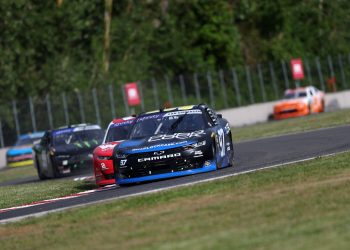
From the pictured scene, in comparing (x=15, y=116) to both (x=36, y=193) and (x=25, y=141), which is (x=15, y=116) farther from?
(x=36, y=193)

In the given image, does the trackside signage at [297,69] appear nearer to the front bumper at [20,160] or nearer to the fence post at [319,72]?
the fence post at [319,72]

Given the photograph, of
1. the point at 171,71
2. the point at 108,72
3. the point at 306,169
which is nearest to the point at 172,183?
the point at 306,169

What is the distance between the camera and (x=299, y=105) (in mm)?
54312

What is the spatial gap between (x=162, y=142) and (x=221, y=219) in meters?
7.47

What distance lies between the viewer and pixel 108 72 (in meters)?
59.5

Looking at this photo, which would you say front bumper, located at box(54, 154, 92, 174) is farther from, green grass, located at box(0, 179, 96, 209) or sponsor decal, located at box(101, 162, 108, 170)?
sponsor decal, located at box(101, 162, 108, 170)

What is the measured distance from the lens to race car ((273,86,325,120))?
178 feet

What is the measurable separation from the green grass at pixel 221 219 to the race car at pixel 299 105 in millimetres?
38118

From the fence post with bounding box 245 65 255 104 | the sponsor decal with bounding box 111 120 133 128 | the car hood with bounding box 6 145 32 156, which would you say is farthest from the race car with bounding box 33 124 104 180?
the fence post with bounding box 245 65 255 104

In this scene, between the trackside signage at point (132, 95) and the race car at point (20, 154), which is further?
the trackside signage at point (132, 95)

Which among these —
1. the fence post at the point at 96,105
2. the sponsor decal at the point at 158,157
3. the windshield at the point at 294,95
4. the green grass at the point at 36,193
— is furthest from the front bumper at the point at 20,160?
the sponsor decal at the point at 158,157

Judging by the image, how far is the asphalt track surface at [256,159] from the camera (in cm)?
1694

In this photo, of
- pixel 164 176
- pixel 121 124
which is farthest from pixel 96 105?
pixel 164 176

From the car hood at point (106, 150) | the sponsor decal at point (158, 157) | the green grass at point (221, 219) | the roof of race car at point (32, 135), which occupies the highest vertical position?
the roof of race car at point (32, 135)
